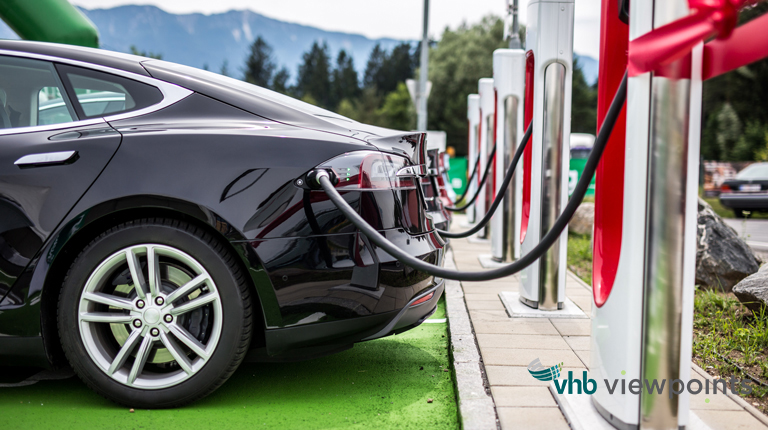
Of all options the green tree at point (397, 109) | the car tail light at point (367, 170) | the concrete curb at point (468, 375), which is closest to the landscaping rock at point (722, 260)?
the concrete curb at point (468, 375)

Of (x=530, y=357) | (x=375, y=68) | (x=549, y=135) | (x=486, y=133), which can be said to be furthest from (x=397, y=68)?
(x=530, y=357)

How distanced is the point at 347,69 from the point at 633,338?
103m

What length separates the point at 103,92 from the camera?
263 centimetres

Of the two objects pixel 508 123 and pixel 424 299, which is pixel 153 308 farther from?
pixel 508 123

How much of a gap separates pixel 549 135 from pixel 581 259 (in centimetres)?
337

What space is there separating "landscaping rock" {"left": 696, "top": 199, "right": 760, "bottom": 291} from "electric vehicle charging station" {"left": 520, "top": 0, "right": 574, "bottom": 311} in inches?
65.5

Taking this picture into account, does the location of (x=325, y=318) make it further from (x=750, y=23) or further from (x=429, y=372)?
(x=750, y=23)

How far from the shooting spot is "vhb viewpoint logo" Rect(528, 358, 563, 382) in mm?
2834

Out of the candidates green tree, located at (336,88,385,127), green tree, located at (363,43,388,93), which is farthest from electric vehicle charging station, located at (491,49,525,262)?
green tree, located at (363,43,388,93)

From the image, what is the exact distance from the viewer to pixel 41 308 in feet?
7.86

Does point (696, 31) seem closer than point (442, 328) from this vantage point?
Yes

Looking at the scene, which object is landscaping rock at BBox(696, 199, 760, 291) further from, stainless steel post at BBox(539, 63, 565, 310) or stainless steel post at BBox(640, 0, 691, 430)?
stainless steel post at BBox(640, 0, 691, 430)

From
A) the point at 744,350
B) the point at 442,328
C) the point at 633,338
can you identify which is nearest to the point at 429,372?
the point at 442,328

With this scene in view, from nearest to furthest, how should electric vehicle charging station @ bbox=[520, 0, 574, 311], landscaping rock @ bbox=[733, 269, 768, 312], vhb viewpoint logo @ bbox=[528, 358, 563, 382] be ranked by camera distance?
vhb viewpoint logo @ bbox=[528, 358, 563, 382] < landscaping rock @ bbox=[733, 269, 768, 312] < electric vehicle charging station @ bbox=[520, 0, 574, 311]
